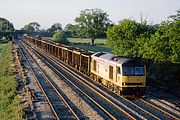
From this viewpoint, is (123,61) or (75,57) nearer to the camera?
(123,61)

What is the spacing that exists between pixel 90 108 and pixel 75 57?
2351 centimetres

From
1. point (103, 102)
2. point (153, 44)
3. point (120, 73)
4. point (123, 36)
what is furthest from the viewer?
point (123, 36)

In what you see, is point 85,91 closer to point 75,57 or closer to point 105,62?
point 105,62

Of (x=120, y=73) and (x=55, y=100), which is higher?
(x=120, y=73)

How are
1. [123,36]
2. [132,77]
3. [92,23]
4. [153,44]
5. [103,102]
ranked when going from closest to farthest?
[103,102], [132,77], [153,44], [123,36], [92,23]

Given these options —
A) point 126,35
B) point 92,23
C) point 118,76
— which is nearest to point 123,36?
point 126,35

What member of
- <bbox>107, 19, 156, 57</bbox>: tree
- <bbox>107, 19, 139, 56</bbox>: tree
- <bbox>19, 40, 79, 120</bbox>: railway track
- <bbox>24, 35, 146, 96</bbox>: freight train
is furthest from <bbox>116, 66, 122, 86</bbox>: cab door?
<bbox>107, 19, 139, 56</bbox>: tree

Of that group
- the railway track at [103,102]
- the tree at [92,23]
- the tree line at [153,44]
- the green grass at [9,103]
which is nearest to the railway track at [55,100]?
the railway track at [103,102]

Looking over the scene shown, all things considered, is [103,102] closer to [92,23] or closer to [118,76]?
[118,76]

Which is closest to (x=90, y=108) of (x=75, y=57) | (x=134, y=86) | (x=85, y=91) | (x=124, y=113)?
(x=124, y=113)

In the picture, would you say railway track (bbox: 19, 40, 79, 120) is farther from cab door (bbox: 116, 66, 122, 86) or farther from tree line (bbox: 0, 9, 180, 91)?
tree line (bbox: 0, 9, 180, 91)

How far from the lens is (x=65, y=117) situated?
20891 millimetres

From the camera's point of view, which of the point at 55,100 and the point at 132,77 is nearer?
the point at 132,77

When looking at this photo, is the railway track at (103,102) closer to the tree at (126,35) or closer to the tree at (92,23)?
the tree at (126,35)
